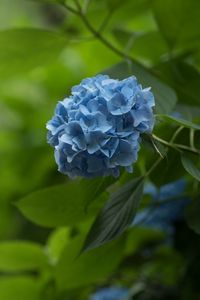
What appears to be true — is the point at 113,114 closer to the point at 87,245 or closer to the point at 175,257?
the point at 87,245

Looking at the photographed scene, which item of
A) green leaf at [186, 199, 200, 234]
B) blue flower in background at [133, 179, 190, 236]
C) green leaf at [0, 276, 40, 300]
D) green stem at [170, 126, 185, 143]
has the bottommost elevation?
green leaf at [186, 199, 200, 234]

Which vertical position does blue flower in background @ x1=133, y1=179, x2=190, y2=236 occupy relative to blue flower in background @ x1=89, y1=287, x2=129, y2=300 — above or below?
below

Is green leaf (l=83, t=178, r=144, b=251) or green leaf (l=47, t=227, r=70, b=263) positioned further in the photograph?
green leaf (l=47, t=227, r=70, b=263)

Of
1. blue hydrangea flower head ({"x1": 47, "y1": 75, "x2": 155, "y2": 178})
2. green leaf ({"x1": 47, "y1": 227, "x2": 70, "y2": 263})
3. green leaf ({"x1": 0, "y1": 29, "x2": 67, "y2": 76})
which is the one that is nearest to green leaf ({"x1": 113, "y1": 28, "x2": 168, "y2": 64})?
green leaf ({"x1": 0, "y1": 29, "x2": 67, "y2": 76})

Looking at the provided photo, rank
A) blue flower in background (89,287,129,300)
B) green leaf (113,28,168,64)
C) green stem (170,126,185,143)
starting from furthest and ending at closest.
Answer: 1. blue flower in background (89,287,129,300)
2. green leaf (113,28,168,64)
3. green stem (170,126,185,143)

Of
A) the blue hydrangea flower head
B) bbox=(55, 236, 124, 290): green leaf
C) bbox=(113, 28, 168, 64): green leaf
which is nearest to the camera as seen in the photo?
the blue hydrangea flower head

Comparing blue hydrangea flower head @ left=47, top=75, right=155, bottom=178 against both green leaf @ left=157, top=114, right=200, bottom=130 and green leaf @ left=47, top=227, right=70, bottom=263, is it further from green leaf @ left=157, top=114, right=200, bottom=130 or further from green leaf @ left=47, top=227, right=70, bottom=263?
green leaf @ left=47, top=227, right=70, bottom=263

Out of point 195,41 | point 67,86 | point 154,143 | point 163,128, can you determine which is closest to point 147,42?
point 195,41
